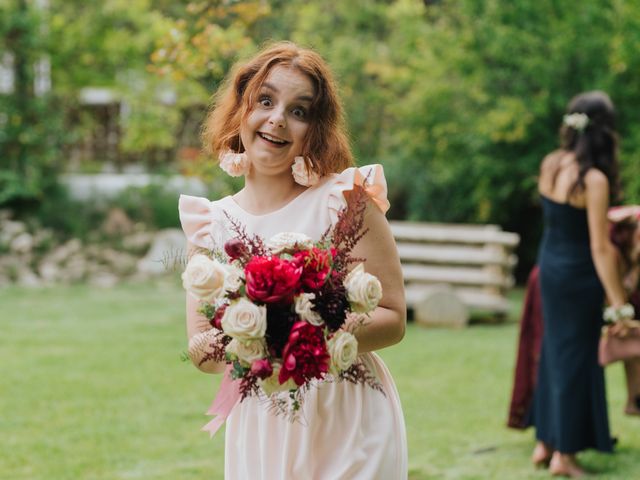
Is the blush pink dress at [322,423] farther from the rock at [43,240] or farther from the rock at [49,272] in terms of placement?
the rock at [43,240]

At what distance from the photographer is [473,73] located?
14.9m

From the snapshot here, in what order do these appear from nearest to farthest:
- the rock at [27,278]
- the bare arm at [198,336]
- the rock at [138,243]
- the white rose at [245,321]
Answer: the white rose at [245,321] < the bare arm at [198,336] < the rock at [27,278] < the rock at [138,243]

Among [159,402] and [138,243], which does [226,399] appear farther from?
[138,243]

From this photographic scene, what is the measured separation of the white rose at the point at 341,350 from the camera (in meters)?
2.47

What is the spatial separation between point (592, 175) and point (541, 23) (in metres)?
9.17

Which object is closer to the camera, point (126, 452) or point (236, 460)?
point (236, 460)

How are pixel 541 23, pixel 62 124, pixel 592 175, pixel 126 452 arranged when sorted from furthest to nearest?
pixel 62 124 → pixel 541 23 → pixel 126 452 → pixel 592 175

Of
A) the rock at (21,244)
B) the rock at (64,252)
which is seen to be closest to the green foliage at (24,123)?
the rock at (21,244)

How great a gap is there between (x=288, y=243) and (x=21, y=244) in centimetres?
1416

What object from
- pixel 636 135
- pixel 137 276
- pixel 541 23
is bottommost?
pixel 137 276

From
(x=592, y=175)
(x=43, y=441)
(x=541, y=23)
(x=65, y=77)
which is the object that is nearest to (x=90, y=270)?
(x=65, y=77)

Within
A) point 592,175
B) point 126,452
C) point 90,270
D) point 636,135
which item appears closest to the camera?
point 592,175

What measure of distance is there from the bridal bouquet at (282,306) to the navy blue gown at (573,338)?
381 centimetres

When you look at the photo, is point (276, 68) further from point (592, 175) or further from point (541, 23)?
point (541, 23)
